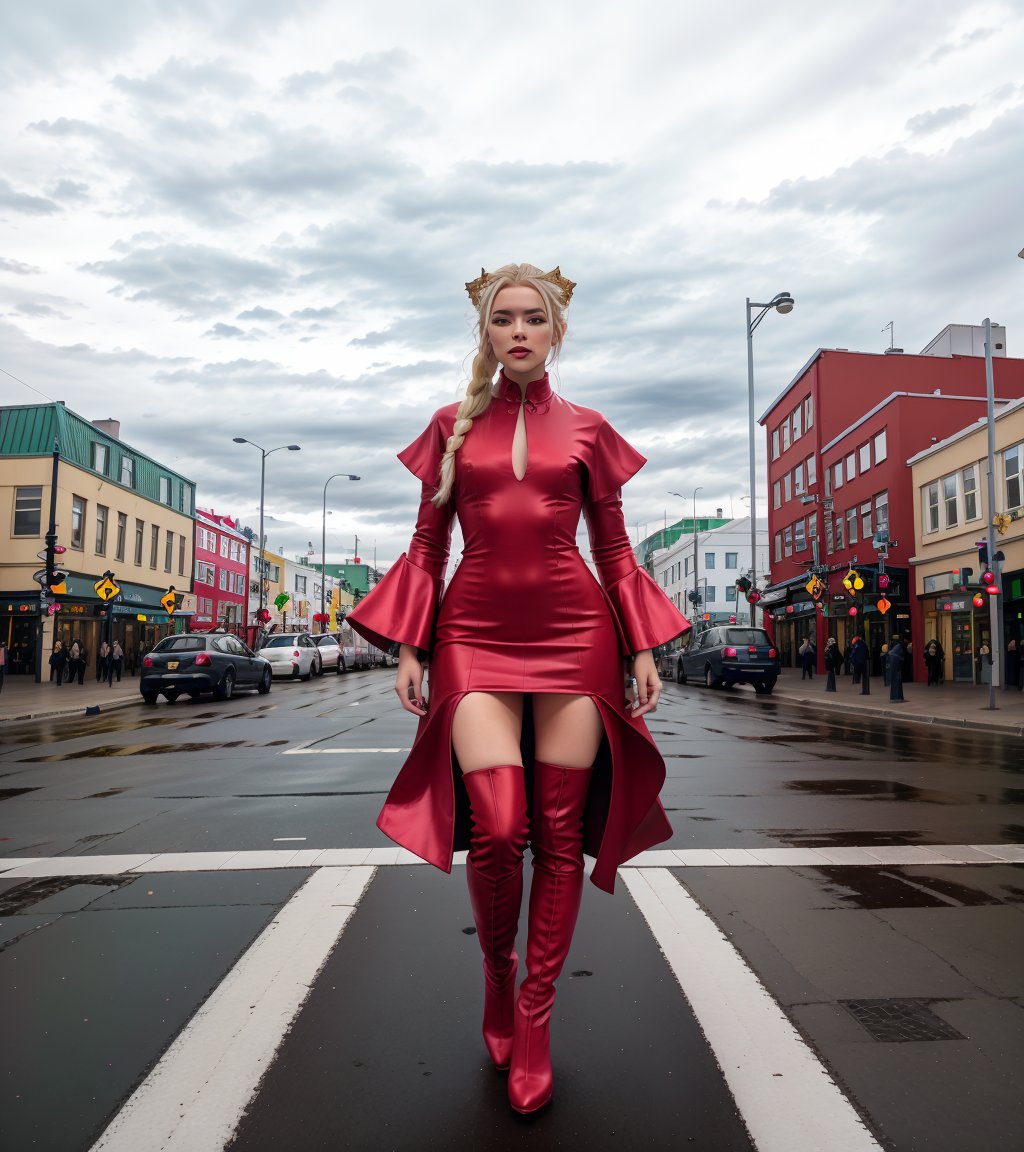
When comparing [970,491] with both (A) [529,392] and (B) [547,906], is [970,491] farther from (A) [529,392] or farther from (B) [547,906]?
(B) [547,906]

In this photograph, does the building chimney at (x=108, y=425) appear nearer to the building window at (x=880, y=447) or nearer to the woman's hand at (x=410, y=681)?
the building window at (x=880, y=447)

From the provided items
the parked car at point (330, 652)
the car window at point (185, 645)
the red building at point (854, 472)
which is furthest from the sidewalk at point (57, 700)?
the red building at point (854, 472)

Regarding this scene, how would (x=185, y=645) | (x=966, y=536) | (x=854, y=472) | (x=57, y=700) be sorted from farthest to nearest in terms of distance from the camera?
(x=854, y=472)
(x=966, y=536)
(x=57, y=700)
(x=185, y=645)

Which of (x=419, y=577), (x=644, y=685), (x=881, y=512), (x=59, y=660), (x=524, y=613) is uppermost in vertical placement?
(x=881, y=512)

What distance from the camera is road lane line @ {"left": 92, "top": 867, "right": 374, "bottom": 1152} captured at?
2223mm

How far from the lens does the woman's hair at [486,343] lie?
273 cm

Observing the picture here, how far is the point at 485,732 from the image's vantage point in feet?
8.18

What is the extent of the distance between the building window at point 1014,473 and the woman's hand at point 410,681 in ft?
91.5

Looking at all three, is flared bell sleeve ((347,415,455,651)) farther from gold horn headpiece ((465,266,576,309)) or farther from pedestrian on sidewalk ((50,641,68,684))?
pedestrian on sidewalk ((50,641,68,684))

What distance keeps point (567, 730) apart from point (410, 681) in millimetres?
483

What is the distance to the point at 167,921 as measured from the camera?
3.99 m

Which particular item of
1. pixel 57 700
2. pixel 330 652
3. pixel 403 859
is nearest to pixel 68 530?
pixel 330 652

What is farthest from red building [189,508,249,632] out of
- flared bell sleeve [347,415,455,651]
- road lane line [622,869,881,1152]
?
flared bell sleeve [347,415,455,651]

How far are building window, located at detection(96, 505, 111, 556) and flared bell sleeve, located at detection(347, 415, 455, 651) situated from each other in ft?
130
